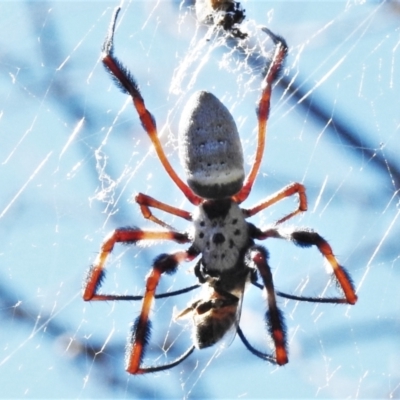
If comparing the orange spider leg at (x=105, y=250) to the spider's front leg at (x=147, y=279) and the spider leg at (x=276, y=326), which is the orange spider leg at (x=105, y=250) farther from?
the spider leg at (x=276, y=326)

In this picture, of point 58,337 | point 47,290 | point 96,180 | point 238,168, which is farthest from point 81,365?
point 238,168

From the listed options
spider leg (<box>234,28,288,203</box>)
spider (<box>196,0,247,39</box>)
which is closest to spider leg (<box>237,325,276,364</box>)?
spider leg (<box>234,28,288,203</box>)

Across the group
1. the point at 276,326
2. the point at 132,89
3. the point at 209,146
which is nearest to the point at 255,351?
the point at 276,326

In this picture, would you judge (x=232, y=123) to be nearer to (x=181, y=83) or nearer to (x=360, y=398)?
(x=181, y=83)

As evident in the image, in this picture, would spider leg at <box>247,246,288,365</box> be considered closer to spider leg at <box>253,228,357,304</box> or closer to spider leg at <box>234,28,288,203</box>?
spider leg at <box>253,228,357,304</box>

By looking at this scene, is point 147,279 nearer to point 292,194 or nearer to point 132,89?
point 292,194

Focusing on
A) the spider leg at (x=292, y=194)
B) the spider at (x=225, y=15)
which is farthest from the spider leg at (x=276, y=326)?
the spider at (x=225, y=15)

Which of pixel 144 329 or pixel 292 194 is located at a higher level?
pixel 292 194
